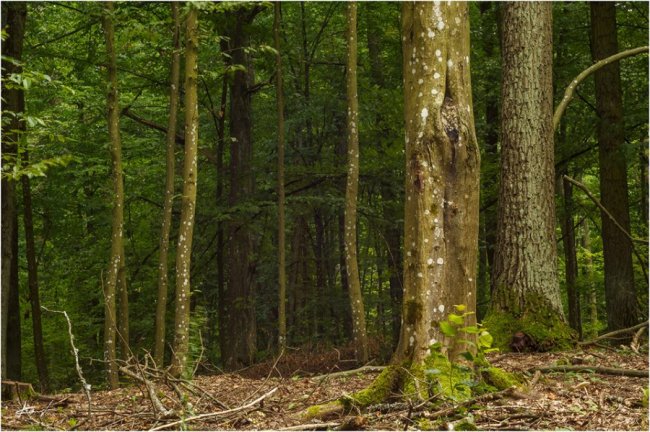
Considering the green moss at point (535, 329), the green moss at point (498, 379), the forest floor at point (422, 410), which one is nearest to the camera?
the forest floor at point (422, 410)

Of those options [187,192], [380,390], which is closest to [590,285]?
[187,192]

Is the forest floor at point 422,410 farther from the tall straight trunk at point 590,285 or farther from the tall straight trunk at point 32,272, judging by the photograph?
the tall straight trunk at point 590,285

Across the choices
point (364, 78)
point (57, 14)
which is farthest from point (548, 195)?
point (57, 14)

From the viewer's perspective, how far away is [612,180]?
447 inches

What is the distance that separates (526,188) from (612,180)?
3.11m

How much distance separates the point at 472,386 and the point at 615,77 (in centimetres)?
795

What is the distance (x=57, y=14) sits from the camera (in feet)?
57.1

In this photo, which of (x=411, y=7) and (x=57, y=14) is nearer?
(x=411, y=7)

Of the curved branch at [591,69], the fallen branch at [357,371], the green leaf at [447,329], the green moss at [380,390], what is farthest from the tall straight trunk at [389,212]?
the green leaf at [447,329]

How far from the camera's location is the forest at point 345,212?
575cm

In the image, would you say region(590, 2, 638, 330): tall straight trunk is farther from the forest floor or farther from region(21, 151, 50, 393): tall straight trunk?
region(21, 151, 50, 393): tall straight trunk

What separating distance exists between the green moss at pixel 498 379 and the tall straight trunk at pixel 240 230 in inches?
399

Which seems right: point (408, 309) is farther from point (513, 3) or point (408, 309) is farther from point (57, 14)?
point (57, 14)

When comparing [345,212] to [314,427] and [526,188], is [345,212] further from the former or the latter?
[314,427]
